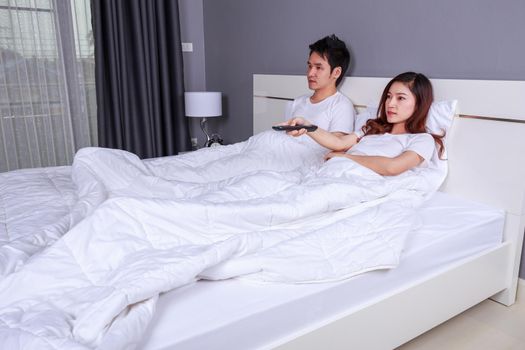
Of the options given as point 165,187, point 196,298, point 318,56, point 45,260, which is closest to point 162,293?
point 196,298

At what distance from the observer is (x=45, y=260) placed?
44.3 inches

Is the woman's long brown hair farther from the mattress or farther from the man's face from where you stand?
the mattress

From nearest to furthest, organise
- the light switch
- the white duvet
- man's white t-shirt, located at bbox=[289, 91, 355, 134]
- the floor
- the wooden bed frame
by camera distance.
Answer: the white duvet < the wooden bed frame < the floor < man's white t-shirt, located at bbox=[289, 91, 355, 134] < the light switch

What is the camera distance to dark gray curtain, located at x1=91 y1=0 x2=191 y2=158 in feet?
11.3

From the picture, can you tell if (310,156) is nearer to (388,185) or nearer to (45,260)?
(388,185)

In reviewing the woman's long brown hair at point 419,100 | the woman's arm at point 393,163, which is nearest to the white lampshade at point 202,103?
the woman's long brown hair at point 419,100

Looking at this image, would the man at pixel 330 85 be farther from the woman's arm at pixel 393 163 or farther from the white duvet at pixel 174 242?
the white duvet at pixel 174 242

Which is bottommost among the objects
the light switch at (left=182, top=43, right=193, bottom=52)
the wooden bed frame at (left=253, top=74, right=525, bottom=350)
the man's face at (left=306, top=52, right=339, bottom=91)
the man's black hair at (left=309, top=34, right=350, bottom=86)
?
the wooden bed frame at (left=253, top=74, right=525, bottom=350)

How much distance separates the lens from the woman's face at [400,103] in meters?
2.04

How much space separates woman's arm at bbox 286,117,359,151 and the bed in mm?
307

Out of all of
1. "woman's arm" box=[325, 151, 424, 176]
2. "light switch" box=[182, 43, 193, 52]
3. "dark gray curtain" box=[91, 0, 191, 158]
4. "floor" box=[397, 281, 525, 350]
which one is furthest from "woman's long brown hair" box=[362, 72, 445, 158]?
"light switch" box=[182, 43, 193, 52]

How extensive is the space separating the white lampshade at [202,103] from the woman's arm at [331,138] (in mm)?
1492

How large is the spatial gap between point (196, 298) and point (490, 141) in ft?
4.73

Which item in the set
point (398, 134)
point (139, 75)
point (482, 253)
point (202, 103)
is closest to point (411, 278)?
point (482, 253)
